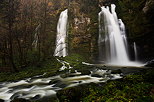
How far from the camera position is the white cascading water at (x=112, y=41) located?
23.1 m

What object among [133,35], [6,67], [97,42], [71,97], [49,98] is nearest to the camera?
[71,97]

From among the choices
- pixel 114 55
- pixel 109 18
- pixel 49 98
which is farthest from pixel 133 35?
pixel 49 98

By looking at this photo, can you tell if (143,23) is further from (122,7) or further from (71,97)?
(71,97)

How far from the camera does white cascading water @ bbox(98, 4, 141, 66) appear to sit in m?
23.1

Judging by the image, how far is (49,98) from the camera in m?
7.49

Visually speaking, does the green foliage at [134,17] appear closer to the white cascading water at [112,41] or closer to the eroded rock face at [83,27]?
the white cascading water at [112,41]

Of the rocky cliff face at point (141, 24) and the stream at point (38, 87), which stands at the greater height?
the rocky cliff face at point (141, 24)

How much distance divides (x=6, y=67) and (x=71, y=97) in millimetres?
14489

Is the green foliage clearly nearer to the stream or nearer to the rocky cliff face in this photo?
the rocky cliff face

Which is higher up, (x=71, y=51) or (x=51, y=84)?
(x=71, y=51)

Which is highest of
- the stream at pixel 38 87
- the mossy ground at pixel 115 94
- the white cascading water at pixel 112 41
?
the white cascading water at pixel 112 41

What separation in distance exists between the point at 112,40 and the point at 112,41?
181 mm

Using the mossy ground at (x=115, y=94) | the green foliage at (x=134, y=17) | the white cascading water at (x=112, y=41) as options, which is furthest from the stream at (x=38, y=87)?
the green foliage at (x=134, y=17)

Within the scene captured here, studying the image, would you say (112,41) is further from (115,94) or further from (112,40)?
(115,94)
